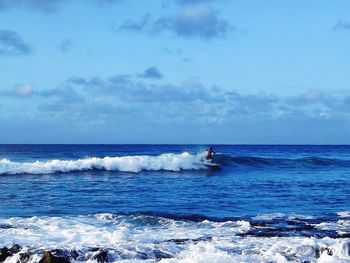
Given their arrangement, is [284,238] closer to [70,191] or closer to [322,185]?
[70,191]

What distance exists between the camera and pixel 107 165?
136 feet

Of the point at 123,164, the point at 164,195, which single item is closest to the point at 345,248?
the point at 164,195

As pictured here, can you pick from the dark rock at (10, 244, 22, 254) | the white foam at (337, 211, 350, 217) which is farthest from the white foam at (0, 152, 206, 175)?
the dark rock at (10, 244, 22, 254)

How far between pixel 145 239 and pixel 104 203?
7328 millimetres

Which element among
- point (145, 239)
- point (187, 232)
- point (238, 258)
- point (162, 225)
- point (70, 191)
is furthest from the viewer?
point (70, 191)

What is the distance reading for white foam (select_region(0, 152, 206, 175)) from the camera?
123ft

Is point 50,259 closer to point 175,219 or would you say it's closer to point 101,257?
point 101,257

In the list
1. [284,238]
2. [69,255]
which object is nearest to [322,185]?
[284,238]

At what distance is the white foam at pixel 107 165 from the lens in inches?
1476

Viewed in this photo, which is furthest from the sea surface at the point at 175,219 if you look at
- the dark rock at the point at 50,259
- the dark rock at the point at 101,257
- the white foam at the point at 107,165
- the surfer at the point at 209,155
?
the surfer at the point at 209,155

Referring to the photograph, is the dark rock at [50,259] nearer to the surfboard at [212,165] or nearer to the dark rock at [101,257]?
the dark rock at [101,257]

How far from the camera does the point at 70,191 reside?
1005 inches

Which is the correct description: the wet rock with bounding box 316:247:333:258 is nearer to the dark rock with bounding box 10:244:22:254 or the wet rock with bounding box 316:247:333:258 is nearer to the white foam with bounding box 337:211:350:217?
the white foam with bounding box 337:211:350:217

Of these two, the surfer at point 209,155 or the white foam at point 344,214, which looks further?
the surfer at point 209,155
